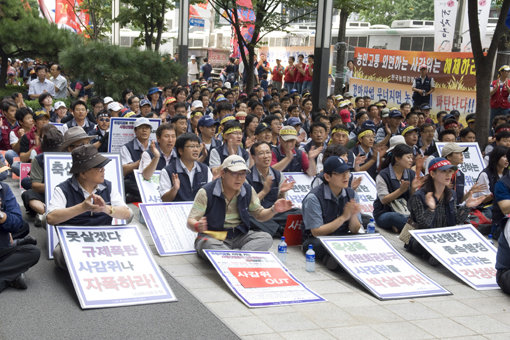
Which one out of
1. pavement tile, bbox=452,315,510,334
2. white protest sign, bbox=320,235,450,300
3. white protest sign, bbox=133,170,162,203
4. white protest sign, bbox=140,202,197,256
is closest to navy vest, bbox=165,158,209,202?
white protest sign, bbox=140,202,197,256

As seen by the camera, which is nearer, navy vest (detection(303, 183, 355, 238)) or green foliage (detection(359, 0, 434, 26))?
navy vest (detection(303, 183, 355, 238))

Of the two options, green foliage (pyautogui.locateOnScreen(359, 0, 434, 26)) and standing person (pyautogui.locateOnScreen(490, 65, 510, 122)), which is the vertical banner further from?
green foliage (pyautogui.locateOnScreen(359, 0, 434, 26))

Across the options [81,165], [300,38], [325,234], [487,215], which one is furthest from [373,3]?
[81,165]

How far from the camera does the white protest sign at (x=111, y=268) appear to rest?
5.44m

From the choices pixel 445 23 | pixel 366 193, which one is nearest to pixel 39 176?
pixel 366 193

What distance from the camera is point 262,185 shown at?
26.3 feet

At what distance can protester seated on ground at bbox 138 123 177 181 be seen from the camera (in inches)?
348

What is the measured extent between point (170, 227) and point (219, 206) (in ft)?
3.65

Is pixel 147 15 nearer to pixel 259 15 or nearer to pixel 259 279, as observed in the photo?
pixel 259 15

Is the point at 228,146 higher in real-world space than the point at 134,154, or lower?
higher

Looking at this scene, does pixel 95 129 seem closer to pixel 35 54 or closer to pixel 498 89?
pixel 35 54

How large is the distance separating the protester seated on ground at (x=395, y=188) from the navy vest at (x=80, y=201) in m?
3.99

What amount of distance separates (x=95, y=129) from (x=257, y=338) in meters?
7.69

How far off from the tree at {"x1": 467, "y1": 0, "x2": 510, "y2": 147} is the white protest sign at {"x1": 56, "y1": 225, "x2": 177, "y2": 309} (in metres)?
8.78
